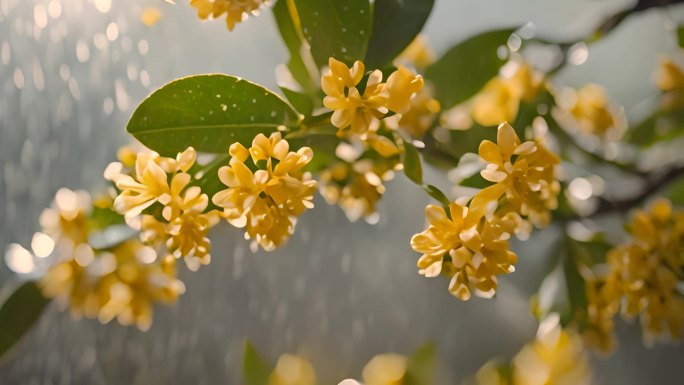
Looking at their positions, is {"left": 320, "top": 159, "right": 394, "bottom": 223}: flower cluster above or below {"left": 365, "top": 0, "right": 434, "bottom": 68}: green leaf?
below

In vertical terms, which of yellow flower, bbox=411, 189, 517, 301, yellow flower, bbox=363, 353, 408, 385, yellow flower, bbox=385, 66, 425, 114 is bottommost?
yellow flower, bbox=363, 353, 408, 385

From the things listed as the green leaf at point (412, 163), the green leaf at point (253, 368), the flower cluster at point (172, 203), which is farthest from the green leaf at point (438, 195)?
the green leaf at point (253, 368)

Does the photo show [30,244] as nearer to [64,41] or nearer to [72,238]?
[72,238]

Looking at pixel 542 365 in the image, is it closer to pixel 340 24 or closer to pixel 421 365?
pixel 421 365

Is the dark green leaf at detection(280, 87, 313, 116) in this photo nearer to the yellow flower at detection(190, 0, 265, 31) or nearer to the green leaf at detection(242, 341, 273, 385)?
→ the yellow flower at detection(190, 0, 265, 31)

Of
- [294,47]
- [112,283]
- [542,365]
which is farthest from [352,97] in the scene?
[542,365]

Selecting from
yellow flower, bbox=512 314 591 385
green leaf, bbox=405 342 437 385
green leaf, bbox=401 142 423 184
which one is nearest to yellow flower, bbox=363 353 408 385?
green leaf, bbox=405 342 437 385

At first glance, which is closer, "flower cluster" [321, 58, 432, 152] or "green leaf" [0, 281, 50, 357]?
"flower cluster" [321, 58, 432, 152]
